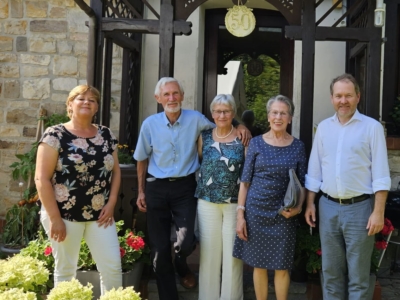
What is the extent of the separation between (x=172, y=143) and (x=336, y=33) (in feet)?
5.70

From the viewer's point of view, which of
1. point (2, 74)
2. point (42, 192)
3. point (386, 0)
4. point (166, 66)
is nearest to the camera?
point (42, 192)

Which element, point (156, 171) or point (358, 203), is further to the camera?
point (156, 171)

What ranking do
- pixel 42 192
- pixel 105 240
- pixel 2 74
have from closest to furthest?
pixel 42 192 → pixel 105 240 → pixel 2 74

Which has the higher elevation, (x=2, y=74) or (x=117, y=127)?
(x=2, y=74)

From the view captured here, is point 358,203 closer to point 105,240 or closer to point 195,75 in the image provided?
point 105,240

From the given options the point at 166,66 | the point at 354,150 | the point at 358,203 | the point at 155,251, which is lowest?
the point at 155,251

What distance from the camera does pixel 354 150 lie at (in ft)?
10.8

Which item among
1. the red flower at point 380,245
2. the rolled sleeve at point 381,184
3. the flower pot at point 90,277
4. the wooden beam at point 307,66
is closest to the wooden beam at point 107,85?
the flower pot at point 90,277

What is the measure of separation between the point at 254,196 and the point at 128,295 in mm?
1383

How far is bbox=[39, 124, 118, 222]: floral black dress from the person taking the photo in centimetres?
319

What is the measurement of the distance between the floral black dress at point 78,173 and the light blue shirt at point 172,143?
1.57ft

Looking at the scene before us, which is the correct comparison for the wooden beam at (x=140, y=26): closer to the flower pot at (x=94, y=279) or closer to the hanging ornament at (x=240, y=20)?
the hanging ornament at (x=240, y=20)

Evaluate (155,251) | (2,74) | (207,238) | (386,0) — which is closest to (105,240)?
(155,251)

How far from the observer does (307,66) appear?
4.25 meters
